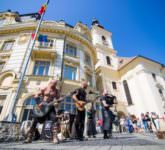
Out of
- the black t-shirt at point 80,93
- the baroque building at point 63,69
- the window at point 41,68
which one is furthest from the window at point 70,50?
the black t-shirt at point 80,93

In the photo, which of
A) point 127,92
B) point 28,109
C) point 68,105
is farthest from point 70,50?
point 127,92

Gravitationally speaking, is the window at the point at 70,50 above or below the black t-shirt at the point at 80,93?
above

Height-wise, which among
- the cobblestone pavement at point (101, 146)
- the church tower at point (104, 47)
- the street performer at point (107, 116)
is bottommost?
the cobblestone pavement at point (101, 146)

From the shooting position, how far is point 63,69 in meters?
13.6

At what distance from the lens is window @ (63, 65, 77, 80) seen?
536 inches

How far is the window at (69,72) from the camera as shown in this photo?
44.6 ft

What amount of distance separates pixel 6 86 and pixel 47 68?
13.3 ft

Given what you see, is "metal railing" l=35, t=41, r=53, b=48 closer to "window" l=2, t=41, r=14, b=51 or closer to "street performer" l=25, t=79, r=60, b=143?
"window" l=2, t=41, r=14, b=51

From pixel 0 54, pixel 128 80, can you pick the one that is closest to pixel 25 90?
Result: pixel 0 54

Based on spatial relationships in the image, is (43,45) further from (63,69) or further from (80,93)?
(80,93)

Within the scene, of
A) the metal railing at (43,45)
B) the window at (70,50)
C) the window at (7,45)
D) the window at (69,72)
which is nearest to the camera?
the window at (69,72)

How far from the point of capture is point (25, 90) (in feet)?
38.0

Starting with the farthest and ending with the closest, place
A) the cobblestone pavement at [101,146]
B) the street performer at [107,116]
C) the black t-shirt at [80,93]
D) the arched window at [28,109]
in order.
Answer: the arched window at [28,109]
the street performer at [107,116]
the black t-shirt at [80,93]
the cobblestone pavement at [101,146]

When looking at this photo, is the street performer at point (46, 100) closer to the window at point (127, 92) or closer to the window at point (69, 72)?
the window at point (69, 72)
